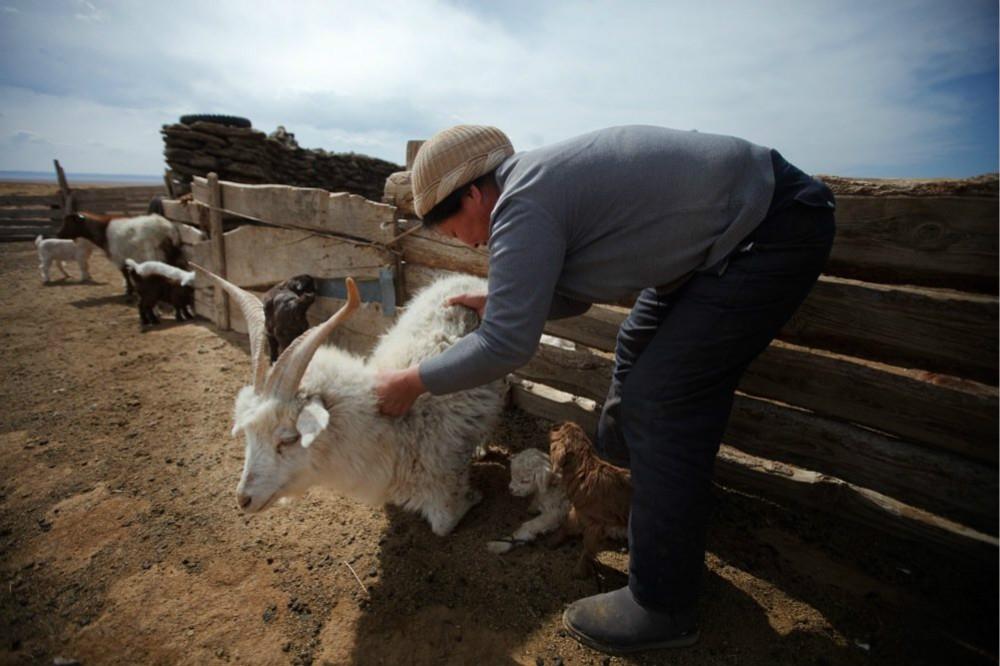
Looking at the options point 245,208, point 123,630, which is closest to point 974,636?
point 123,630

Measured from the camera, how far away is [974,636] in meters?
2.07

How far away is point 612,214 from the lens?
1.66 m

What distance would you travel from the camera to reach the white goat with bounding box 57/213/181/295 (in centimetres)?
890

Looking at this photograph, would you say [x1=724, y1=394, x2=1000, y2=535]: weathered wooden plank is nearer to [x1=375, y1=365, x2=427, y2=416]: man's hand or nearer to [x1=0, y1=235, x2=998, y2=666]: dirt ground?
[x1=0, y1=235, x2=998, y2=666]: dirt ground

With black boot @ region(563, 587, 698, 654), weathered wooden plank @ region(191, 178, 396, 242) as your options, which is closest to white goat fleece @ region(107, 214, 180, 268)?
weathered wooden plank @ region(191, 178, 396, 242)

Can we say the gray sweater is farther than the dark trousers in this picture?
No

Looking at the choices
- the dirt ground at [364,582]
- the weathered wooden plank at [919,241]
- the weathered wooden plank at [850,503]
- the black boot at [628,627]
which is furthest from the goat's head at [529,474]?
the weathered wooden plank at [919,241]

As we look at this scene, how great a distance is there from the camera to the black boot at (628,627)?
1990 mm

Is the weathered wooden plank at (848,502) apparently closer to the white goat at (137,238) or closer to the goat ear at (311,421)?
the goat ear at (311,421)

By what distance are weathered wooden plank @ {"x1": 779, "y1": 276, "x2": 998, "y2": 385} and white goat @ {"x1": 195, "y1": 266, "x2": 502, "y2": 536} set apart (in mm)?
1928

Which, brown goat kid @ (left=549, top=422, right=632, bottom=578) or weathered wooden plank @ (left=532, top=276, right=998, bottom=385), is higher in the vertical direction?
weathered wooden plank @ (left=532, top=276, right=998, bottom=385)

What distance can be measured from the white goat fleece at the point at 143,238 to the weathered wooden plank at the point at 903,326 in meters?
10.5

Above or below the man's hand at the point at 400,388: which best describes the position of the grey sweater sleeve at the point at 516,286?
above

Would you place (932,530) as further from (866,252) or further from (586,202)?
(586,202)
